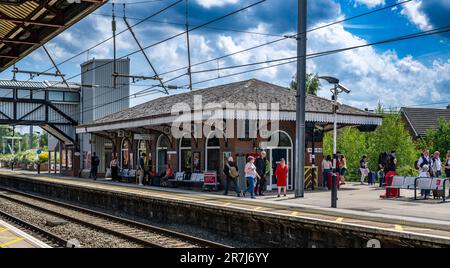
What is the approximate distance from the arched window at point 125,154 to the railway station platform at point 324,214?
10910mm

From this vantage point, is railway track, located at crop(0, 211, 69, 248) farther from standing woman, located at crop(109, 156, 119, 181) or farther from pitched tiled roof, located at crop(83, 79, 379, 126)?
standing woman, located at crop(109, 156, 119, 181)

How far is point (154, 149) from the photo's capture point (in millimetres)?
30609

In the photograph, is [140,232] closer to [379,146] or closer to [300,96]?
[300,96]

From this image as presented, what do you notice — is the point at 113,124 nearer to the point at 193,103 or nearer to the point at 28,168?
the point at 193,103

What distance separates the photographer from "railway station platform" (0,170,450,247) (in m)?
11.3

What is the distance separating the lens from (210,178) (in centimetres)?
2386

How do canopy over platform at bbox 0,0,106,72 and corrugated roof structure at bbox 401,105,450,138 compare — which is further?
corrugated roof structure at bbox 401,105,450,138

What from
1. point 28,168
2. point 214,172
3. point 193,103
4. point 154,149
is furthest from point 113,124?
point 28,168

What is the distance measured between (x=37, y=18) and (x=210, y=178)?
10847 mm

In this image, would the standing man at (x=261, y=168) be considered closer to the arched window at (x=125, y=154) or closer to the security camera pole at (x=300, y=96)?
the security camera pole at (x=300, y=96)

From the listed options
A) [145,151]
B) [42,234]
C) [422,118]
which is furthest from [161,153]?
[422,118]

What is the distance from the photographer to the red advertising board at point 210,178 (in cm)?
2377

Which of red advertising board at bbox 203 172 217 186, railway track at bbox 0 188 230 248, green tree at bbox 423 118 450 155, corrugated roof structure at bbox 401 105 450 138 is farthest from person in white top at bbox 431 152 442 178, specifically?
corrugated roof structure at bbox 401 105 450 138

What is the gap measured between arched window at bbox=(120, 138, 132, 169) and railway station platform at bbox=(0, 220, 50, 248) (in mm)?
20327
